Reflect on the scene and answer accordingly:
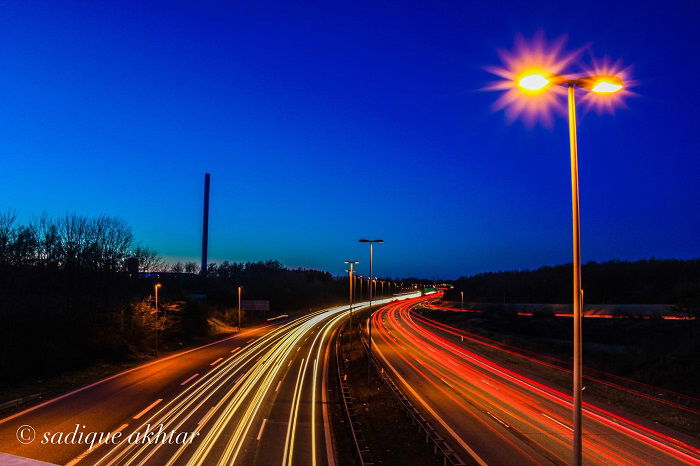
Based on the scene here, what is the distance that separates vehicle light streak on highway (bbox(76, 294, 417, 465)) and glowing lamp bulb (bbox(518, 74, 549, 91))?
1282cm

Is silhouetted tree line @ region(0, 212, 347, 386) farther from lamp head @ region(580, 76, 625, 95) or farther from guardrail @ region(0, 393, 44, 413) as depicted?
lamp head @ region(580, 76, 625, 95)

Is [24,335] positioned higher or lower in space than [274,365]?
higher

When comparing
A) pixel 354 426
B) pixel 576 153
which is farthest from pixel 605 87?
pixel 354 426

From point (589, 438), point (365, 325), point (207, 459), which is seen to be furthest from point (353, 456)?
point (365, 325)

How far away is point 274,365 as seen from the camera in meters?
38.8

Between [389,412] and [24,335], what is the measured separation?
82.8 ft

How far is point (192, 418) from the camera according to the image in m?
20.9

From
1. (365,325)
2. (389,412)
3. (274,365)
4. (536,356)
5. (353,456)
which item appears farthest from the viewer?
(365,325)

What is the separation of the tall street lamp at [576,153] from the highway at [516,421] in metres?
8.07

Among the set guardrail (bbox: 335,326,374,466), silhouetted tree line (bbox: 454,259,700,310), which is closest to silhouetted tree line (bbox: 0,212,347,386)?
guardrail (bbox: 335,326,374,466)

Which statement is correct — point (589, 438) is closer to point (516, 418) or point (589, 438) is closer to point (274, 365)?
point (516, 418)

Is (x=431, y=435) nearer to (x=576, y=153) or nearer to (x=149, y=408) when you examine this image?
(x=576, y=153)

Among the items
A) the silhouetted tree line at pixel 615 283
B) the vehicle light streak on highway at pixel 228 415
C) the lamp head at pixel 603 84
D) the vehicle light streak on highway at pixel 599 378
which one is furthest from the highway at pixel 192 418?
the silhouetted tree line at pixel 615 283

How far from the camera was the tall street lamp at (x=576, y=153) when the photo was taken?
8.97 meters
